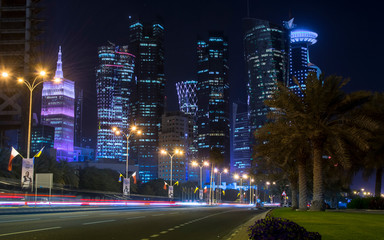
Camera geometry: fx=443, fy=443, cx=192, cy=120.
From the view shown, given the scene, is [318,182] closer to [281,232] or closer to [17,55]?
[281,232]

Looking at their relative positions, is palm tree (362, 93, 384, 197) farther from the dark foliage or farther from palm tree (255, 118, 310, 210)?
the dark foliage

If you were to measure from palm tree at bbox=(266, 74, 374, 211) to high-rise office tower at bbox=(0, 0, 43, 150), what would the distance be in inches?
3597

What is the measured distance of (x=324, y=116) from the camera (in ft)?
103

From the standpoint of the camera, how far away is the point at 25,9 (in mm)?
112688

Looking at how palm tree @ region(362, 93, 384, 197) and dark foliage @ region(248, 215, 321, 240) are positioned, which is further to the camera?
palm tree @ region(362, 93, 384, 197)

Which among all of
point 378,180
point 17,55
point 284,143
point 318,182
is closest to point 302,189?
point 318,182

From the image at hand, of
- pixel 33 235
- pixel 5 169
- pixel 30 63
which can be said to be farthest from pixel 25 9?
pixel 33 235

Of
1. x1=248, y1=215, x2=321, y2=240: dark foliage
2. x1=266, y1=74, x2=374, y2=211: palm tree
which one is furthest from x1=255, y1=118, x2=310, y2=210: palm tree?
x1=248, y1=215, x2=321, y2=240: dark foliage

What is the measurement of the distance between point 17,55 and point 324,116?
98599 mm

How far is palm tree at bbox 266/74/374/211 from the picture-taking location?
28.9m

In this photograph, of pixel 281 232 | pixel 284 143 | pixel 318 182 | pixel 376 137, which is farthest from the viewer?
pixel 376 137

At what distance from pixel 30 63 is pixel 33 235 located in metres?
107

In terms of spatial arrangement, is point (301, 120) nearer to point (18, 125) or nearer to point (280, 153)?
point (280, 153)

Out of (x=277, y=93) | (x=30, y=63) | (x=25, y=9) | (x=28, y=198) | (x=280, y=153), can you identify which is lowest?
(x=28, y=198)
